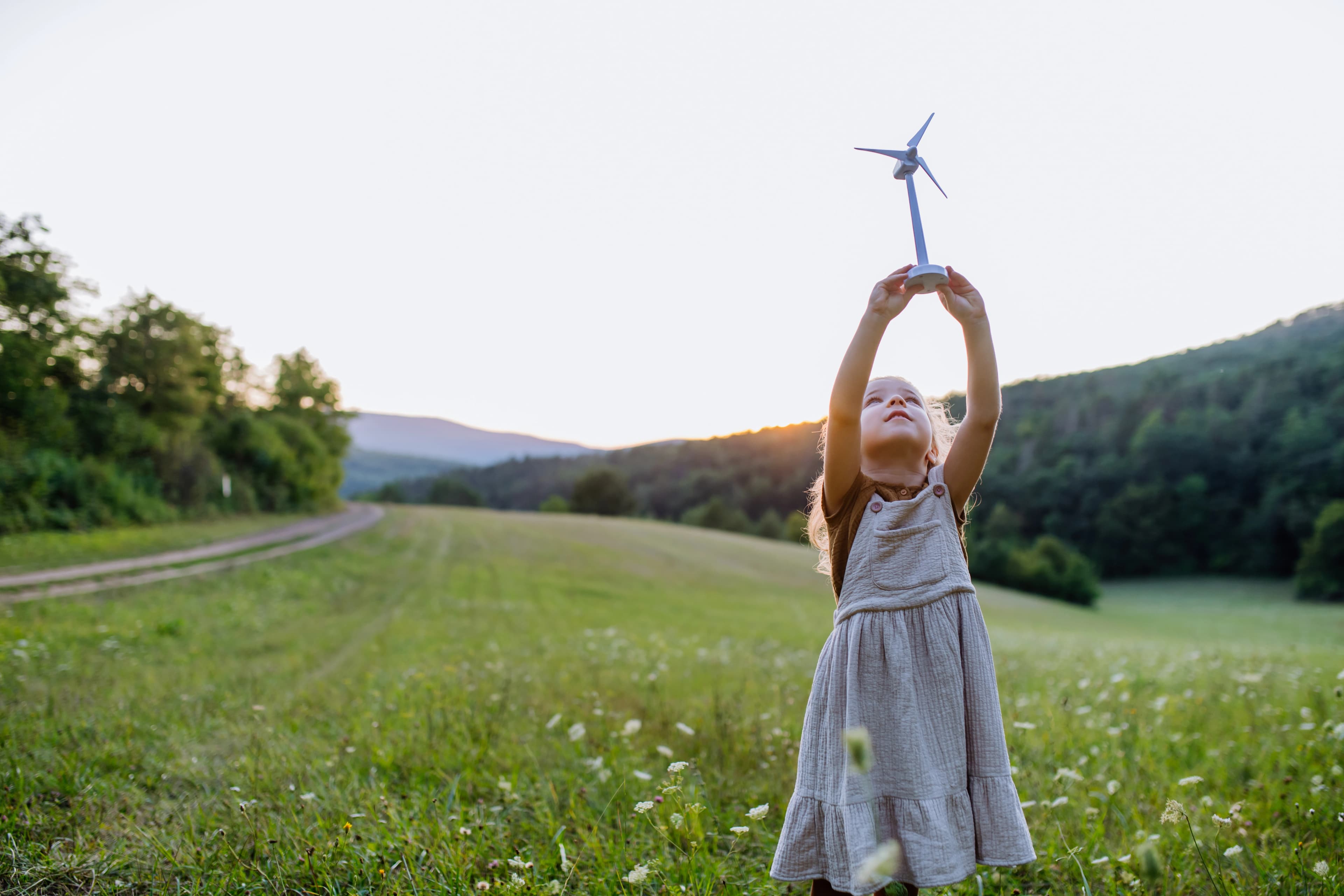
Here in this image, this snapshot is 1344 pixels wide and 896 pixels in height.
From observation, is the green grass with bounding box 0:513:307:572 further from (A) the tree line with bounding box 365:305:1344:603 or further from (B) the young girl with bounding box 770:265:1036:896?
(A) the tree line with bounding box 365:305:1344:603

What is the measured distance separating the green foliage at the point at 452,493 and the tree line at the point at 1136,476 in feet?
3.08

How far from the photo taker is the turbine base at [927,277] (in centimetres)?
196

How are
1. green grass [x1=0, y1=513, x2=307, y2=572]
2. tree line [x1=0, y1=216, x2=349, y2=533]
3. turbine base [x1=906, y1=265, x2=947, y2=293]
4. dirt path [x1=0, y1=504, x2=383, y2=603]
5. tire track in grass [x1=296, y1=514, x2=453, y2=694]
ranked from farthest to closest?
tree line [x1=0, y1=216, x2=349, y2=533] → green grass [x1=0, y1=513, x2=307, y2=572] → dirt path [x1=0, y1=504, x2=383, y2=603] → tire track in grass [x1=296, y1=514, x2=453, y2=694] → turbine base [x1=906, y1=265, x2=947, y2=293]

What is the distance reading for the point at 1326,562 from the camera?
45.9 metres

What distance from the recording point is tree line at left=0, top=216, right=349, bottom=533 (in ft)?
69.8

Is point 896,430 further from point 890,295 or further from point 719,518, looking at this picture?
point 719,518

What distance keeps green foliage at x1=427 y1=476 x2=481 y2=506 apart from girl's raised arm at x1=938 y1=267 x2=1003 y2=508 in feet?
240

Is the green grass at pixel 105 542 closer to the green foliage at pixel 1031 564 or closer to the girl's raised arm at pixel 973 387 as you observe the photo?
the girl's raised arm at pixel 973 387

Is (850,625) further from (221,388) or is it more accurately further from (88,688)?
(221,388)

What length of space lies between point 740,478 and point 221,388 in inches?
2147

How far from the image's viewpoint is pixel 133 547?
64.6 feet

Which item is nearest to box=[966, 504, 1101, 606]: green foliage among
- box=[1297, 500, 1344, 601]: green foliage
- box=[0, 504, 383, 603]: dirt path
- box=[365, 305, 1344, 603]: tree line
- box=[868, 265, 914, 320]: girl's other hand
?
box=[365, 305, 1344, 603]: tree line

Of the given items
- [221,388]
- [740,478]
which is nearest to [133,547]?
[221,388]

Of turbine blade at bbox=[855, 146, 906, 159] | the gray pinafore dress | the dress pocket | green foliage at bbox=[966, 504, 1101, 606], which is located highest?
turbine blade at bbox=[855, 146, 906, 159]
